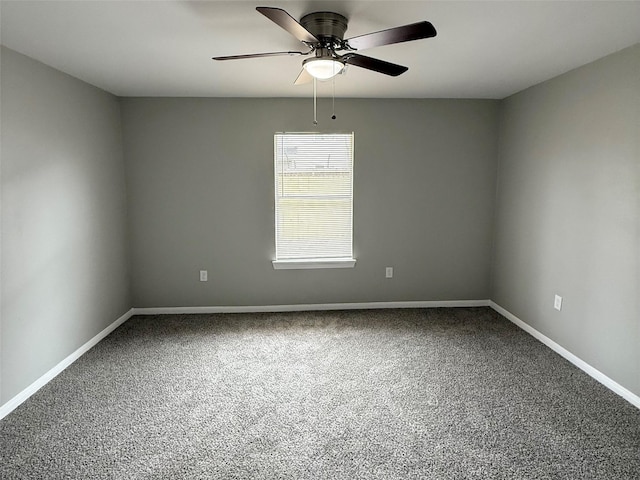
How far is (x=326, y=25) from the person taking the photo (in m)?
2.16

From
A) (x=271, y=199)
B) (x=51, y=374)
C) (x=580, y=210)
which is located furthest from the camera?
(x=271, y=199)

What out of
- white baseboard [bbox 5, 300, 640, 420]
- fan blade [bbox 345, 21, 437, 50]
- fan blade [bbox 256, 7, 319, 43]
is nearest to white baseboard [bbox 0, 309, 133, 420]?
white baseboard [bbox 5, 300, 640, 420]

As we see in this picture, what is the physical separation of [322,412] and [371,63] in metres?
2.10

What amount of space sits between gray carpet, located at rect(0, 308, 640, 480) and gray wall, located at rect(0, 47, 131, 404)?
0.32m

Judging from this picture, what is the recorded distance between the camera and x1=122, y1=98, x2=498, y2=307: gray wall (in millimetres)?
4234

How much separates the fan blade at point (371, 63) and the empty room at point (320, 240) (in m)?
0.02

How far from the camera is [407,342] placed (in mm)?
3676

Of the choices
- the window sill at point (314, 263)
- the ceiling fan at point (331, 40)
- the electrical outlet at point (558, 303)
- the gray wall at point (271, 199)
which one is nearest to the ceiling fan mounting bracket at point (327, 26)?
the ceiling fan at point (331, 40)

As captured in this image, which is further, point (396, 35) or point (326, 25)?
point (326, 25)

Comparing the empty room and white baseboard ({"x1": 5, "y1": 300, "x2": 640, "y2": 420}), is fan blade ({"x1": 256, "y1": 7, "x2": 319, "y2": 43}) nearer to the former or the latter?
the empty room

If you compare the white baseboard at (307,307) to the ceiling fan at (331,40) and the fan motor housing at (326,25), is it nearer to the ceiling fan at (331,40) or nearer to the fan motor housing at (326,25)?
the ceiling fan at (331,40)

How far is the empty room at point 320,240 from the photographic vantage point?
2201mm

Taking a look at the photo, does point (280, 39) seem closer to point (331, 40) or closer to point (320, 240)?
point (331, 40)

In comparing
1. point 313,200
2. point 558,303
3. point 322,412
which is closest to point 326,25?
point 322,412
